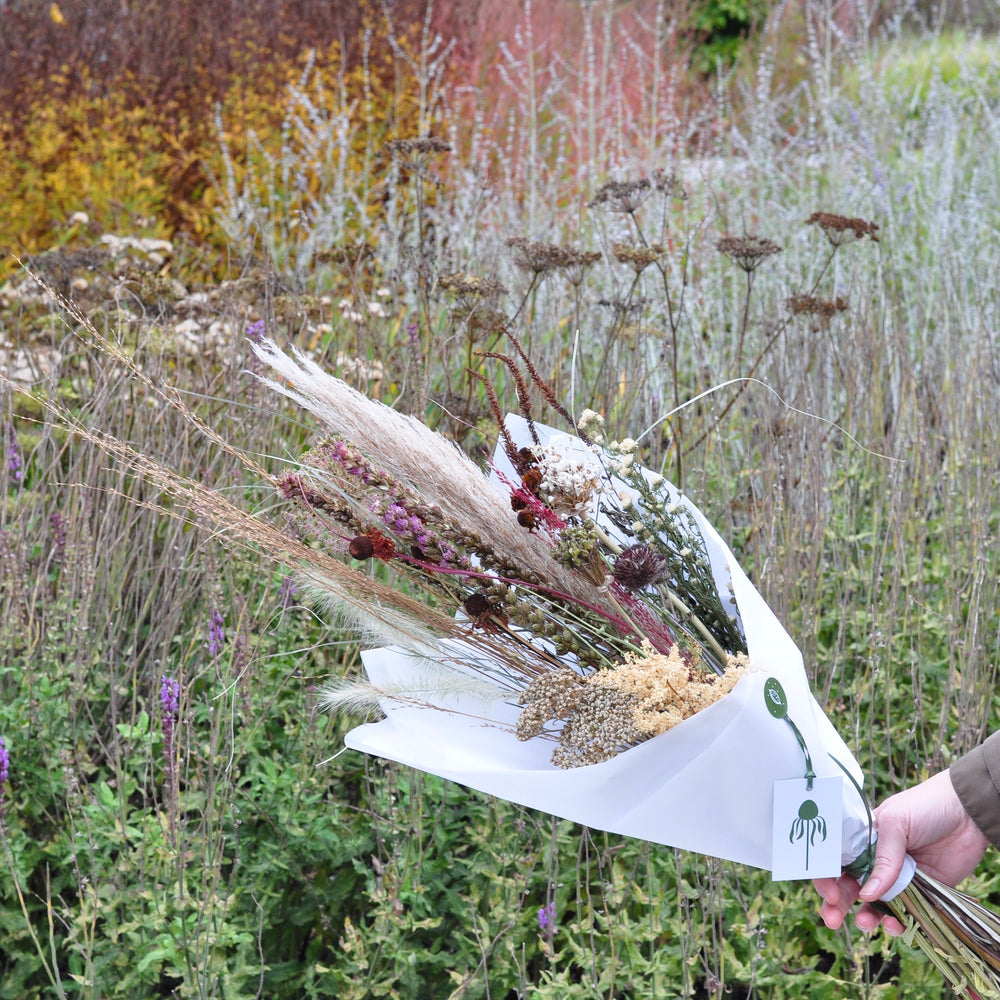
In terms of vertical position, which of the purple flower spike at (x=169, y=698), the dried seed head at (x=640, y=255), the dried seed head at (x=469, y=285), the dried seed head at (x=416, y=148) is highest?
the dried seed head at (x=416, y=148)

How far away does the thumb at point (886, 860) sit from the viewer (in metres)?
1.38

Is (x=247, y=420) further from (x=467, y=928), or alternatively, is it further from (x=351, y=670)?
(x=467, y=928)

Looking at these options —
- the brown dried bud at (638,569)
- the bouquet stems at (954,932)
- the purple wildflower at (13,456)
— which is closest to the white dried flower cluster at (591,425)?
the brown dried bud at (638,569)

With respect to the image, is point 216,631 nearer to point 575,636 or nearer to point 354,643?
point 354,643

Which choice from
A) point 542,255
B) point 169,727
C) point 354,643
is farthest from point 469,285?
point 169,727

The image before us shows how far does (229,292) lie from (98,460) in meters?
0.81

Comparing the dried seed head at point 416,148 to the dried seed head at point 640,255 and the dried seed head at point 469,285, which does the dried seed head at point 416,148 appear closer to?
the dried seed head at point 469,285

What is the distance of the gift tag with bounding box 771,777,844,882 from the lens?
48.4 inches

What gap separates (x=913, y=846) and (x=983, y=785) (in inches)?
5.2

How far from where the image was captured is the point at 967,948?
4.63 ft

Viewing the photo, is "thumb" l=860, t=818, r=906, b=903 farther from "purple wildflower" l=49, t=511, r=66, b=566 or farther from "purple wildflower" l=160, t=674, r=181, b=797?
"purple wildflower" l=49, t=511, r=66, b=566

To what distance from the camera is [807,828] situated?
4.11ft

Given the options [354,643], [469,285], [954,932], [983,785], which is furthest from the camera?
[469,285]

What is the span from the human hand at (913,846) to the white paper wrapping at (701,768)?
0.07 m
